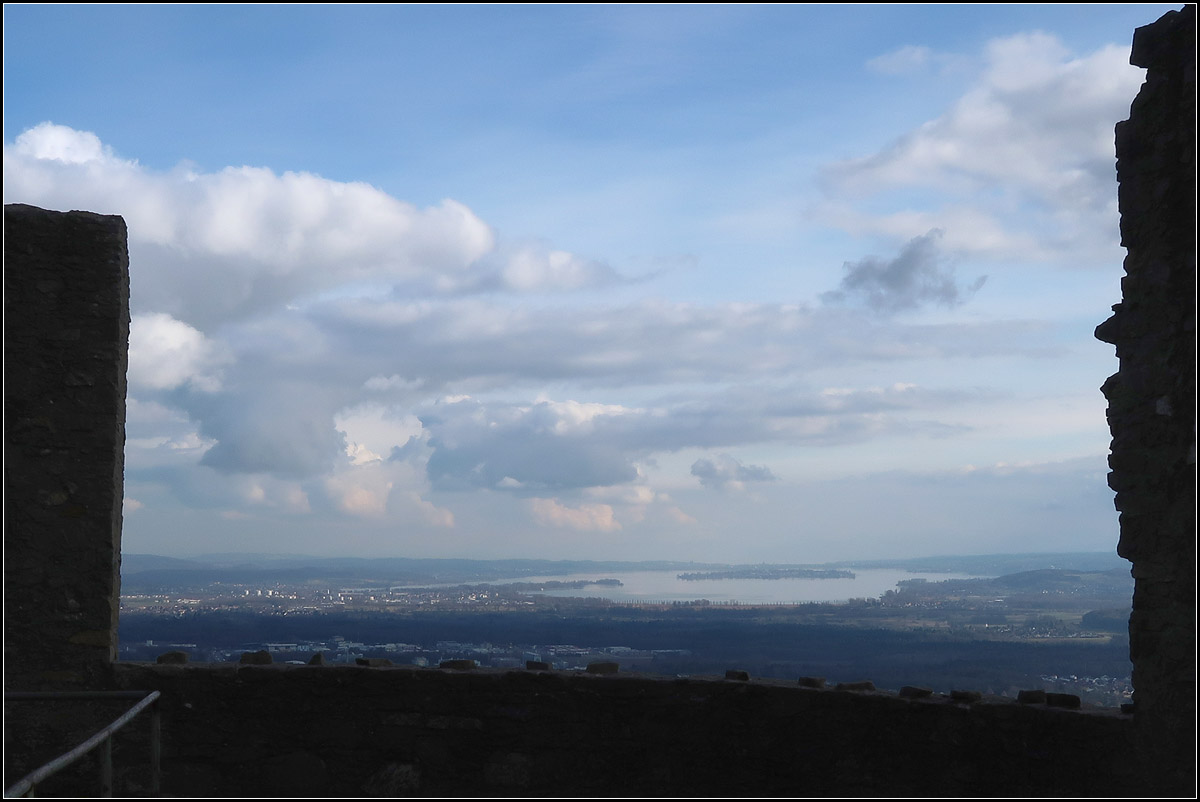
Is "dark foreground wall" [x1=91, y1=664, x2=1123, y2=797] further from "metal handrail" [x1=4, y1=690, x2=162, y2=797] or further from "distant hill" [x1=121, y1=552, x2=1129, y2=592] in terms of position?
"distant hill" [x1=121, y1=552, x2=1129, y2=592]

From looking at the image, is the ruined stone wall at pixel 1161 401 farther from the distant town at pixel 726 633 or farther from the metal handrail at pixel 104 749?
the metal handrail at pixel 104 749

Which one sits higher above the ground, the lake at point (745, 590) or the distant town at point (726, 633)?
the distant town at point (726, 633)

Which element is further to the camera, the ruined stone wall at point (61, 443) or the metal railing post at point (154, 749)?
the ruined stone wall at point (61, 443)

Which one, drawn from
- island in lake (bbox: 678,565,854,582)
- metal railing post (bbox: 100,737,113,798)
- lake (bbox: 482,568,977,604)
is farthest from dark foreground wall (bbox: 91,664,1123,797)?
island in lake (bbox: 678,565,854,582)

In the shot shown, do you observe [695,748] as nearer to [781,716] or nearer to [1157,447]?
[781,716]

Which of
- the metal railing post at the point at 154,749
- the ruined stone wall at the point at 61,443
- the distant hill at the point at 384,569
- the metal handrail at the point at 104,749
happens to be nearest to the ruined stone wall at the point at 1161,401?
the metal handrail at the point at 104,749

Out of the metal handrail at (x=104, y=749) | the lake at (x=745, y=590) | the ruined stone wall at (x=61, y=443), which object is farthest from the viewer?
the lake at (x=745, y=590)

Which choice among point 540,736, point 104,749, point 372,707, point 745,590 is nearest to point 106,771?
point 104,749

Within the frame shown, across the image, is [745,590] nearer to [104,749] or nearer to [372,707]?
[372,707]
